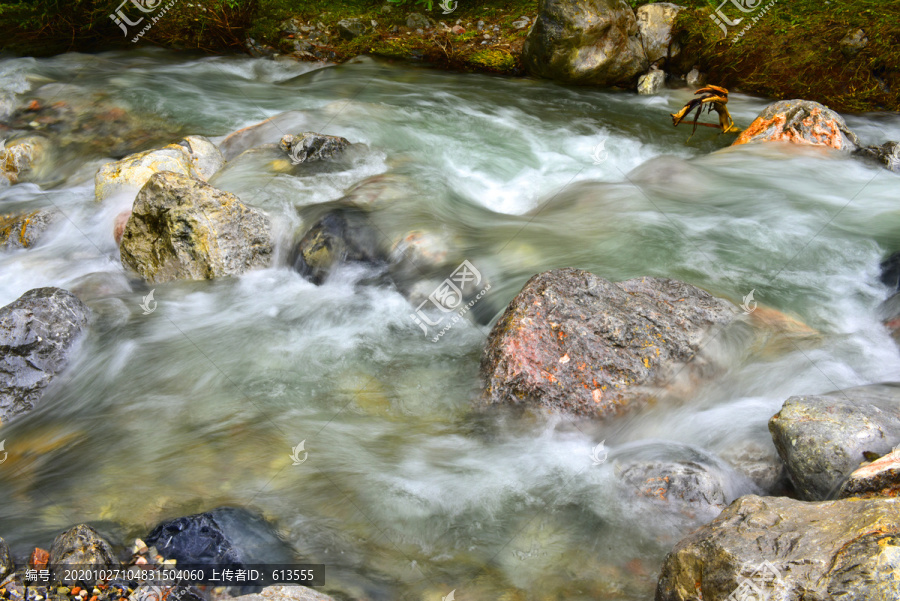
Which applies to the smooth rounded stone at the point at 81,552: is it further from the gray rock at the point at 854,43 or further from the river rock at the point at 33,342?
the gray rock at the point at 854,43

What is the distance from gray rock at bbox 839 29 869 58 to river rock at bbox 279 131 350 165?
728 cm

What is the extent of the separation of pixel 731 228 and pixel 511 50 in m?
5.63

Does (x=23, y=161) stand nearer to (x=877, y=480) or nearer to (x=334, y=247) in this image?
(x=334, y=247)

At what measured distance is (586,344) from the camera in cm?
396

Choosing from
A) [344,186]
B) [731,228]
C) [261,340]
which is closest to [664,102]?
[731,228]

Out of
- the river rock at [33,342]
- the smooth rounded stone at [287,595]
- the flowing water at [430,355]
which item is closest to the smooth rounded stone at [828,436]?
the flowing water at [430,355]

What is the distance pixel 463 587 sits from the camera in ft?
10.1

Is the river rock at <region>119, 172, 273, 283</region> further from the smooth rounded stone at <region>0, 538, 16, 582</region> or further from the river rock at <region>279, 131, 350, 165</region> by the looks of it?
the smooth rounded stone at <region>0, 538, 16, 582</region>

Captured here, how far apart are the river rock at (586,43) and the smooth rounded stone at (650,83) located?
0.52 feet

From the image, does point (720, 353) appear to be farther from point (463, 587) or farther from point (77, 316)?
point (77, 316)

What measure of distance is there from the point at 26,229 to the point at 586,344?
5.85 metres

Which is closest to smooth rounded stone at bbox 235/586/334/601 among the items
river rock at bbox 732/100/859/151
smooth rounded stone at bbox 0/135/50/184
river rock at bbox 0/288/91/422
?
river rock at bbox 0/288/91/422

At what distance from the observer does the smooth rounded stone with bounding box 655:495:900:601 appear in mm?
2223

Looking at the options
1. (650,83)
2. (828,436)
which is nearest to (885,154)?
(650,83)
